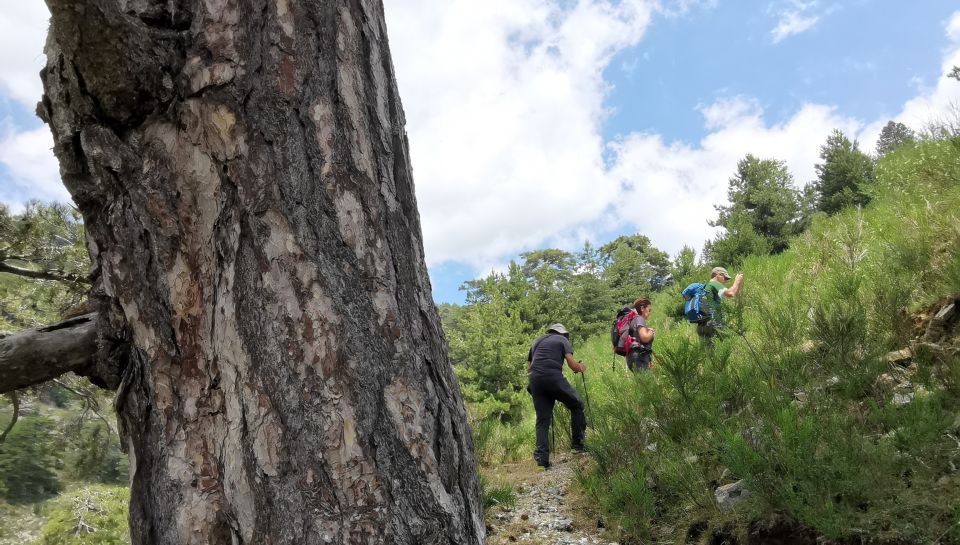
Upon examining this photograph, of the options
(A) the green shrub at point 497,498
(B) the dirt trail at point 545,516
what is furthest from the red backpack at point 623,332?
(A) the green shrub at point 497,498

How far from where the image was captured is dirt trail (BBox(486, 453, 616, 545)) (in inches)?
166

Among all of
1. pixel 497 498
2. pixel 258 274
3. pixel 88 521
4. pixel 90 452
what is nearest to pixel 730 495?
pixel 497 498

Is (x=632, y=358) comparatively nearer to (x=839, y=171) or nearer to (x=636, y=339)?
(x=636, y=339)

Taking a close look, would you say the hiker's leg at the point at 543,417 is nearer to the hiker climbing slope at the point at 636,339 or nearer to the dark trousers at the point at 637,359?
the hiker climbing slope at the point at 636,339

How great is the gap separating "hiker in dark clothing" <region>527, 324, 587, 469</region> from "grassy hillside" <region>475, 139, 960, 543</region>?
0.41 meters

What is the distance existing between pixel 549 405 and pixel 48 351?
564 cm

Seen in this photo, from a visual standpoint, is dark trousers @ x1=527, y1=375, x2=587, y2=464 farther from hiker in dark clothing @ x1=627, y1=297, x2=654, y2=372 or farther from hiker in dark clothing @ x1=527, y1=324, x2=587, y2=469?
hiker in dark clothing @ x1=627, y1=297, x2=654, y2=372

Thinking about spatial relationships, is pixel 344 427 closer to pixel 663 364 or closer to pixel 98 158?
pixel 98 158

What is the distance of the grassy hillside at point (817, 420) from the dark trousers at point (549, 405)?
38 centimetres

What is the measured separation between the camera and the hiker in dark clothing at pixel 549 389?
6.30 m

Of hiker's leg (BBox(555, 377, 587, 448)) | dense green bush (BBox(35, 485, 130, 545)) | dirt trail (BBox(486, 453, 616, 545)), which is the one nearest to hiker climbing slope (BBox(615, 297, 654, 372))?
hiker's leg (BBox(555, 377, 587, 448))

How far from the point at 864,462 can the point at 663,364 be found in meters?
1.89

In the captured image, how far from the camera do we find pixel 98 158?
116 centimetres

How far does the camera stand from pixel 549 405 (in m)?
6.45
